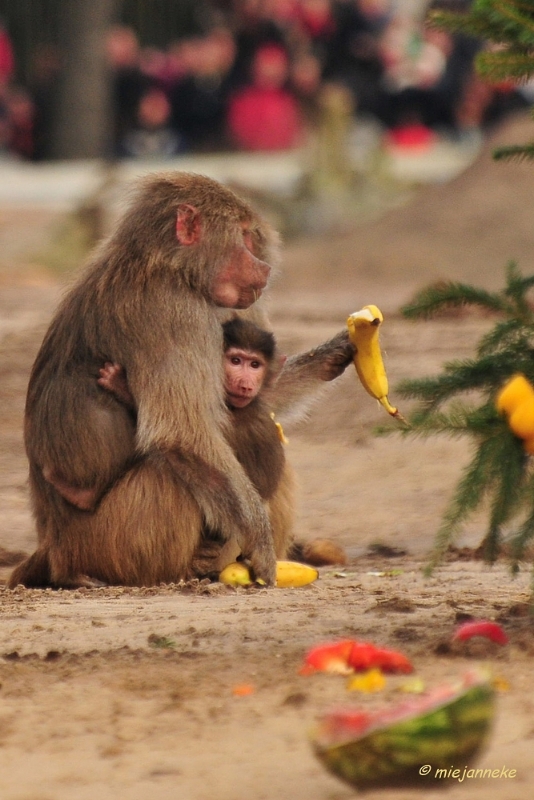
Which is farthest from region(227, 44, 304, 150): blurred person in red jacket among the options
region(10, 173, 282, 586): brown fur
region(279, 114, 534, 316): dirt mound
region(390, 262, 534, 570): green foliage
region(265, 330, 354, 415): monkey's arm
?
region(390, 262, 534, 570): green foliage

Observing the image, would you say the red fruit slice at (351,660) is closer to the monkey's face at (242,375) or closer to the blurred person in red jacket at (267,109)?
the monkey's face at (242,375)

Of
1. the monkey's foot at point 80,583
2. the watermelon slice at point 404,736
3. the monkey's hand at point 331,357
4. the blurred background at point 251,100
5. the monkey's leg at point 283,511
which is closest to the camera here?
the watermelon slice at point 404,736

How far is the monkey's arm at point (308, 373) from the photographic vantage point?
661 centimetres

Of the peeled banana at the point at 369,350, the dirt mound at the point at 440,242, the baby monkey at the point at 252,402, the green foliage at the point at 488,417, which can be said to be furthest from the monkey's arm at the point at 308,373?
the dirt mound at the point at 440,242

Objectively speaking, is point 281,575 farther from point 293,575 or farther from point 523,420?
point 523,420

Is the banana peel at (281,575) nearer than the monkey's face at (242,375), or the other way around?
the banana peel at (281,575)

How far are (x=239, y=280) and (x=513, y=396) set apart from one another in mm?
1937

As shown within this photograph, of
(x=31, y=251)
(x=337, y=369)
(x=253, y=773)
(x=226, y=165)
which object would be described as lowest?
(x=253, y=773)

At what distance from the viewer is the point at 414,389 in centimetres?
450

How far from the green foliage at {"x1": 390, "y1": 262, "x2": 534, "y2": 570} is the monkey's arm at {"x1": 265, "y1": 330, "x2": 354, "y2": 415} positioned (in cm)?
190

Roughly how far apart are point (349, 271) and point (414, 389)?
34.8 feet

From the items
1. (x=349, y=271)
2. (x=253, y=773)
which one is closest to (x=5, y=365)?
(x=349, y=271)

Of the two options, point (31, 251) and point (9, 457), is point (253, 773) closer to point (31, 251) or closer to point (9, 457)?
point (9, 457)

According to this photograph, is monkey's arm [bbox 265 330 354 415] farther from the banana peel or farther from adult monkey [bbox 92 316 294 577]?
the banana peel
